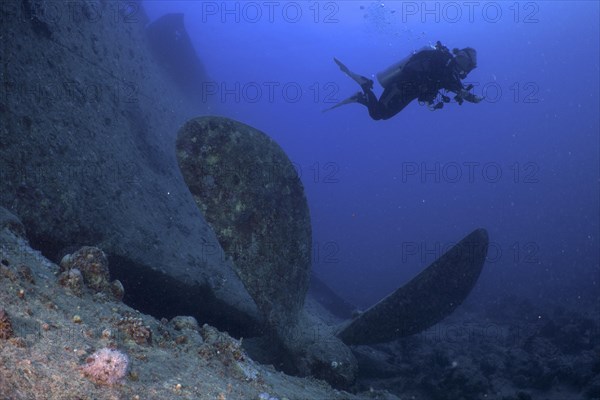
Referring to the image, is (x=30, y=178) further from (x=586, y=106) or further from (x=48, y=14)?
(x=586, y=106)

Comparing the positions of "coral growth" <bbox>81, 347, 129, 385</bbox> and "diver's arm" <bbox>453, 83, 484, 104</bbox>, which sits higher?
"diver's arm" <bbox>453, 83, 484, 104</bbox>

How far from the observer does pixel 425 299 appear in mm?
6914

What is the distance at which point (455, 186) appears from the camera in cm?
10306

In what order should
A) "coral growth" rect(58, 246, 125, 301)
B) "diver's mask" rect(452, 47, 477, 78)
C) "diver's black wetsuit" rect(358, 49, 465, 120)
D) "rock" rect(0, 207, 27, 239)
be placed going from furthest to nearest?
"diver's black wetsuit" rect(358, 49, 465, 120) → "diver's mask" rect(452, 47, 477, 78) → "rock" rect(0, 207, 27, 239) → "coral growth" rect(58, 246, 125, 301)

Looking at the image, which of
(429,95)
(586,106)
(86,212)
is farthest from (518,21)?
(86,212)

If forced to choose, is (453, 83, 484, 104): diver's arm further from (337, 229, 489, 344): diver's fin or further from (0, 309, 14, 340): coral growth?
(0, 309, 14, 340): coral growth

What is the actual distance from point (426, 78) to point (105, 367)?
8.12m

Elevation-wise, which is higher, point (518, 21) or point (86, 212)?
point (518, 21)

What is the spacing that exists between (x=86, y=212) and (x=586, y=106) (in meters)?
136

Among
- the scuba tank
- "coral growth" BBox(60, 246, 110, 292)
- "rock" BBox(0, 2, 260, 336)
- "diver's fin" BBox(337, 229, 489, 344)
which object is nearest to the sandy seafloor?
"coral growth" BBox(60, 246, 110, 292)

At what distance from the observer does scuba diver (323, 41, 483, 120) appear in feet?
27.6

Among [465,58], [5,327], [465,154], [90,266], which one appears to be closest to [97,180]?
[90,266]

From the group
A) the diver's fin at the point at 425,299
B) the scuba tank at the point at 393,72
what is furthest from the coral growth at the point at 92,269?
the scuba tank at the point at 393,72

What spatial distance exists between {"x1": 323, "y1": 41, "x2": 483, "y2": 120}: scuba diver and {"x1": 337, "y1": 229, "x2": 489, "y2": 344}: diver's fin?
3.18 metres
